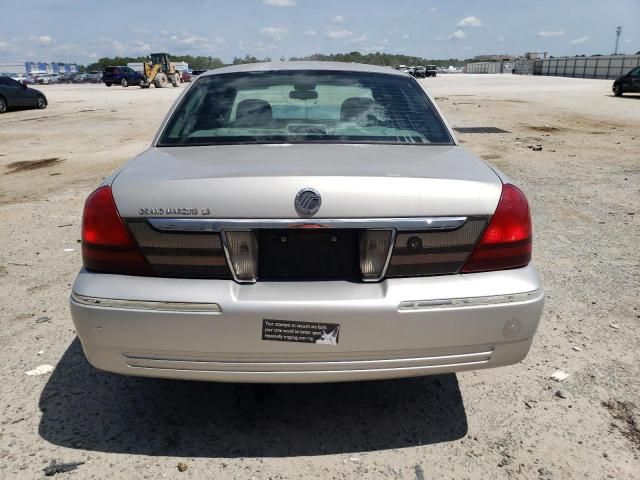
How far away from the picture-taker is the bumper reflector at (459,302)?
87.7 inches

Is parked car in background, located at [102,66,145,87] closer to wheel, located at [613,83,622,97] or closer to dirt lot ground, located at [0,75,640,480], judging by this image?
wheel, located at [613,83,622,97]

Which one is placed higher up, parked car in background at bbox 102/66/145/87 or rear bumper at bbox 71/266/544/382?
rear bumper at bbox 71/266/544/382

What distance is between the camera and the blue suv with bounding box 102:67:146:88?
161ft

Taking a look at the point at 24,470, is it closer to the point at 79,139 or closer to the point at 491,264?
the point at 491,264

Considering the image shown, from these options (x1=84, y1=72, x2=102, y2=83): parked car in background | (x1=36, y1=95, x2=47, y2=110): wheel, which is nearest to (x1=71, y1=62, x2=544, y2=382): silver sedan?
(x1=36, y1=95, x2=47, y2=110): wheel

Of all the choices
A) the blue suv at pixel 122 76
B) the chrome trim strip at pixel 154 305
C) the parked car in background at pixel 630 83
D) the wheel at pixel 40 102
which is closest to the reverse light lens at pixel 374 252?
the chrome trim strip at pixel 154 305

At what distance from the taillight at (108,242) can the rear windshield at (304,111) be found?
830 mm

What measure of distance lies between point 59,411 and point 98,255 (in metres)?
1.03

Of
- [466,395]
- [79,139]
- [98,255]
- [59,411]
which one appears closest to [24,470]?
[59,411]

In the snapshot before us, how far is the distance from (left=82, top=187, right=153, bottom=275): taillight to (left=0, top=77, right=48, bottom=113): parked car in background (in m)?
23.9

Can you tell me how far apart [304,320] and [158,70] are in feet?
153

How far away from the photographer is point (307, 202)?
218 cm

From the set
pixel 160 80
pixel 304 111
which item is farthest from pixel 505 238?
pixel 160 80

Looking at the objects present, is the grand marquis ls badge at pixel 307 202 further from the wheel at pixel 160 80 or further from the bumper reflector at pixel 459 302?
the wheel at pixel 160 80
